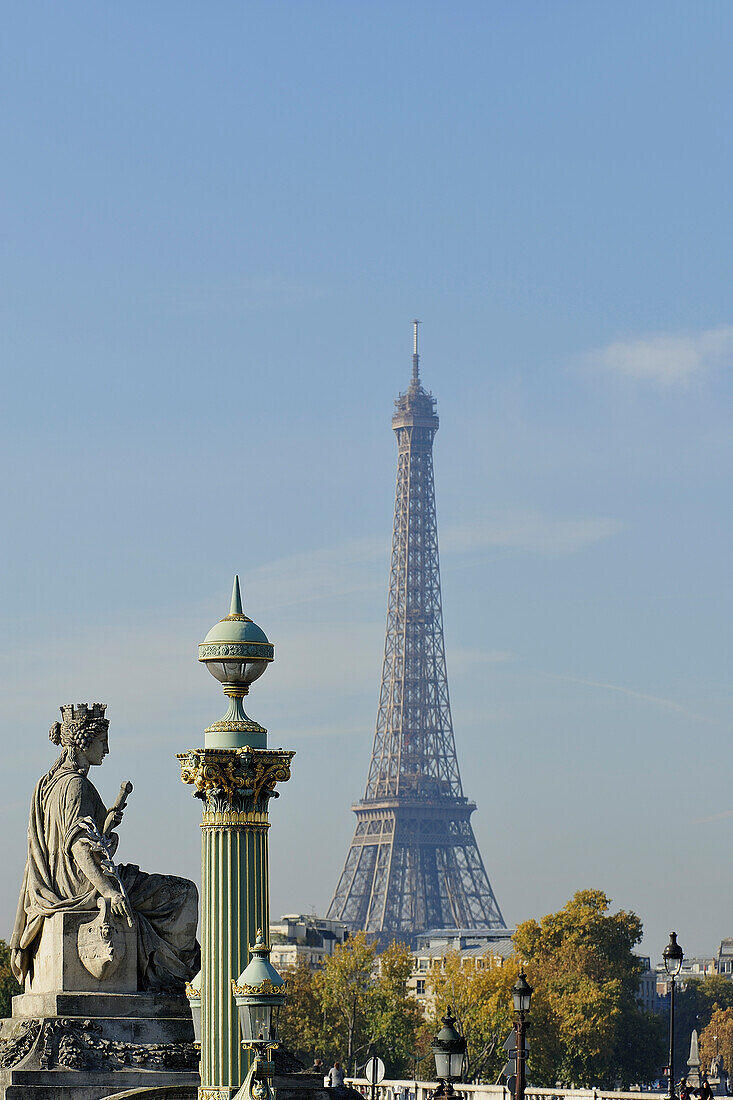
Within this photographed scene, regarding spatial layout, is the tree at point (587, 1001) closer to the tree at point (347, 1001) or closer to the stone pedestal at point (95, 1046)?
the tree at point (347, 1001)

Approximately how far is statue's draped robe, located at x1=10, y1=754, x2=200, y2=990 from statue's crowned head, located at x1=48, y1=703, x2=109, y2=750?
25 cm

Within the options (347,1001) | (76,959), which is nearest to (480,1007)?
(347,1001)

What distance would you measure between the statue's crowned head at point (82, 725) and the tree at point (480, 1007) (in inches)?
2385

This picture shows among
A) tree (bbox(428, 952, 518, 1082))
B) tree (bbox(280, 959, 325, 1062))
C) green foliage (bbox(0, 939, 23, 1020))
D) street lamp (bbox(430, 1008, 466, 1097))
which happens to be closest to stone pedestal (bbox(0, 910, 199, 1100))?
street lamp (bbox(430, 1008, 466, 1097))

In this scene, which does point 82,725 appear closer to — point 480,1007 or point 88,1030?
point 88,1030

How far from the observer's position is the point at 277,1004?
14594 millimetres

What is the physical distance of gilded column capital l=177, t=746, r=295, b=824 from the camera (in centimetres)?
1761

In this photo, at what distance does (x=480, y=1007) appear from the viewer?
86.5 metres

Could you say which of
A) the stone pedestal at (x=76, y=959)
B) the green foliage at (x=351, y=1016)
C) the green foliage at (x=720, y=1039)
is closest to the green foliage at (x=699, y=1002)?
the green foliage at (x=720, y=1039)

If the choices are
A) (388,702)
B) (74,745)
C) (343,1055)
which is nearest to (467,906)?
(388,702)

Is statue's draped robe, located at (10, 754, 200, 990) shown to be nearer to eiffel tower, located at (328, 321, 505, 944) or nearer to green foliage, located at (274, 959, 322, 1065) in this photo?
green foliage, located at (274, 959, 322, 1065)

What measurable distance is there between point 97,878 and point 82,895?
0.29 metres

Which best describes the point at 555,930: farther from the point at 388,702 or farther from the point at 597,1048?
the point at 388,702

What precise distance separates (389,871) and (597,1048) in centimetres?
7842
